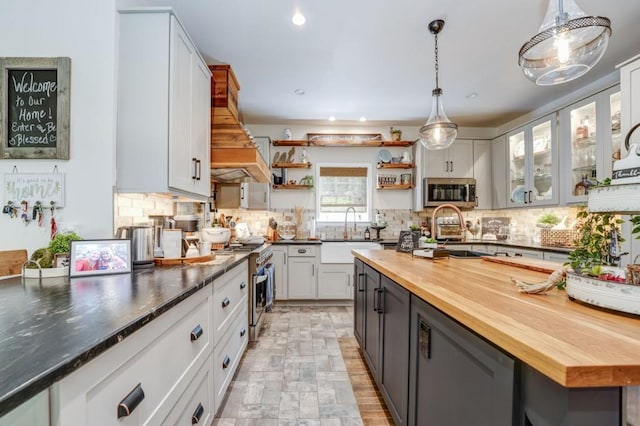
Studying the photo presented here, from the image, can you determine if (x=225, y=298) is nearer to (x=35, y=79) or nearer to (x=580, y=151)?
(x=35, y=79)

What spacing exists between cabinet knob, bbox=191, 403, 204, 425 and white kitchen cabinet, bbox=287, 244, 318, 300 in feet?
8.52

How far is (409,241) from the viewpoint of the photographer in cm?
230

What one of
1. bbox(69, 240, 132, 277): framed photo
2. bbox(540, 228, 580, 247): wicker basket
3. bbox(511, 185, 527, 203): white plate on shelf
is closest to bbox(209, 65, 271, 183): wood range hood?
bbox(69, 240, 132, 277): framed photo

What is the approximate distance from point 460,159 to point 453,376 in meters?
3.99

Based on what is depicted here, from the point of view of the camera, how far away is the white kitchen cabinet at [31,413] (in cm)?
47

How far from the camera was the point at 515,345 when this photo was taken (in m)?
0.62

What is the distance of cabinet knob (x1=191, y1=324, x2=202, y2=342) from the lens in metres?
1.21

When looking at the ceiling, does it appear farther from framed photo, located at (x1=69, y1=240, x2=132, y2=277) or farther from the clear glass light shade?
framed photo, located at (x1=69, y1=240, x2=132, y2=277)

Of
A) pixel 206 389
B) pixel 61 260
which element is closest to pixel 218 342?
pixel 206 389

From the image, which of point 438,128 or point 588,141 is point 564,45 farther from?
point 588,141

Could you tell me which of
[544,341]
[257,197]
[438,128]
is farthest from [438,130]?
[257,197]

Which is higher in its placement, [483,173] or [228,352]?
[483,173]

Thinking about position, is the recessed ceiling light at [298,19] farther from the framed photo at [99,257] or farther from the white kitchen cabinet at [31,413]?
the white kitchen cabinet at [31,413]

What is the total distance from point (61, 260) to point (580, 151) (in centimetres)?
446
